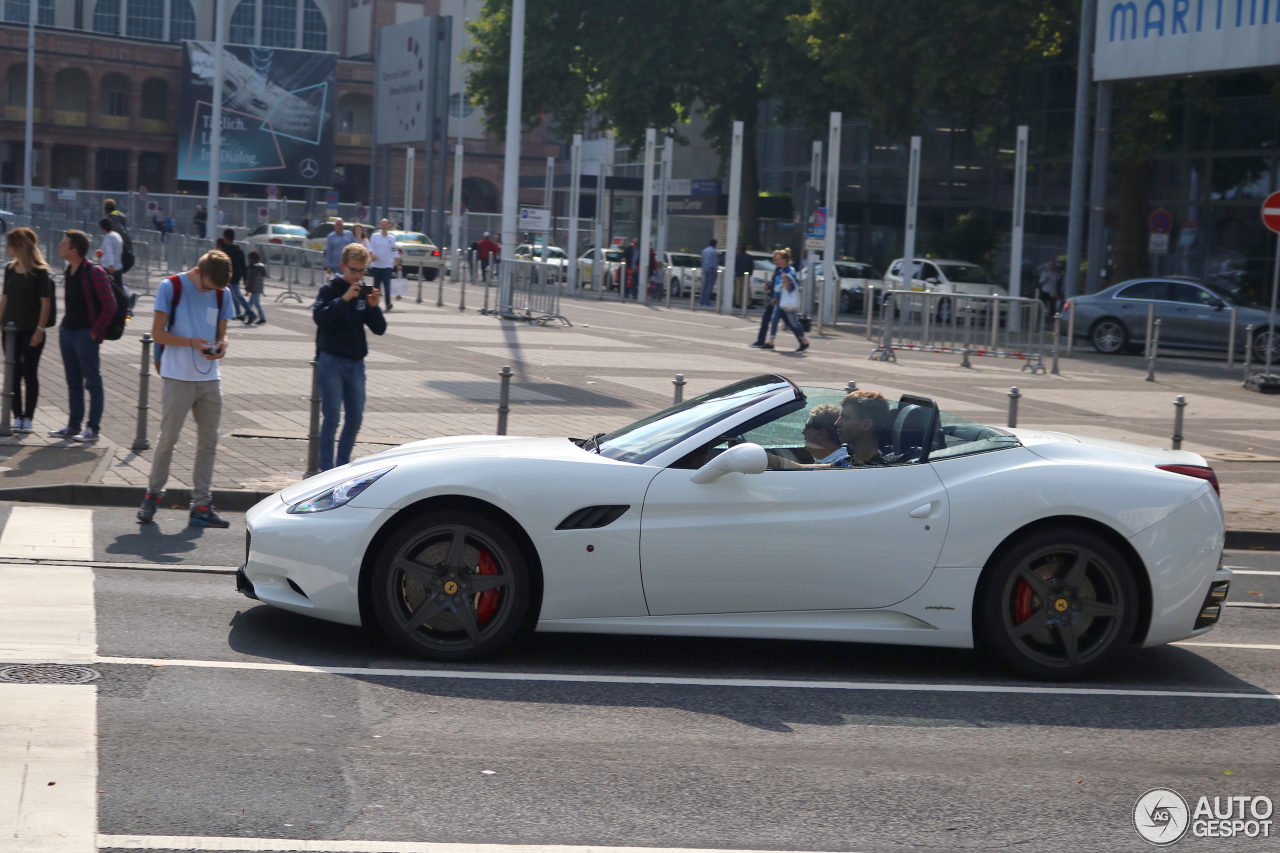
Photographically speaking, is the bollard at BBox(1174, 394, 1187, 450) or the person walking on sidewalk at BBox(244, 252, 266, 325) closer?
the bollard at BBox(1174, 394, 1187, 450)

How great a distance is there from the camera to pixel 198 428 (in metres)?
8.95

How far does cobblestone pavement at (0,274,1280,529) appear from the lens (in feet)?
37.9

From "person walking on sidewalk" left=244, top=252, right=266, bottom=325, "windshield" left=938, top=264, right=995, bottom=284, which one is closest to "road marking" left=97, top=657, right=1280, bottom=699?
"person walking on sidewalk" left=244, top=252, right=266, bottom=325

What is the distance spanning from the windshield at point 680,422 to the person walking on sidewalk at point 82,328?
628cm

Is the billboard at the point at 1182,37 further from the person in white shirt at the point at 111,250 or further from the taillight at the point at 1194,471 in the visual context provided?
the taillight at the point at 1194,471

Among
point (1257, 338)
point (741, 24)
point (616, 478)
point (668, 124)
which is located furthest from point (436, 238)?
point (616, 478)

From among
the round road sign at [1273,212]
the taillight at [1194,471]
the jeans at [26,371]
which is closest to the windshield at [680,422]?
the taillight at [1194,471]

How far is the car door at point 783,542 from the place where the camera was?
5.95m

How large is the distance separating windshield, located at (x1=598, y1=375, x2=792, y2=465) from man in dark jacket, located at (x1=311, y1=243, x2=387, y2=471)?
11.9ft

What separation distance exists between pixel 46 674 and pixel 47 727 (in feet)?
2.31

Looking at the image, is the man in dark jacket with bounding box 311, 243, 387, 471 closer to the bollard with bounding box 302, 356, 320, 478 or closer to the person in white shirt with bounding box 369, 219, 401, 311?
the bollard with bounding box 302, 356, 320, 478

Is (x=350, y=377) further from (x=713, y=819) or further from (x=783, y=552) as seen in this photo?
(x=713, y=819)

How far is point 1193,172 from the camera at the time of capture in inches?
1404

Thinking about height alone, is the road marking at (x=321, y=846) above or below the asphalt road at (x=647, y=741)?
below
